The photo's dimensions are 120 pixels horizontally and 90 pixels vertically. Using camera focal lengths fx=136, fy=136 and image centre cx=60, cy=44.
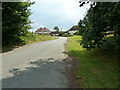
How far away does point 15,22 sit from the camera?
16109mm

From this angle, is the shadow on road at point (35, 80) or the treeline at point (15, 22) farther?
the treeline at point (15, 22)

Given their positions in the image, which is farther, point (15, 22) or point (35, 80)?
point (15, 22)

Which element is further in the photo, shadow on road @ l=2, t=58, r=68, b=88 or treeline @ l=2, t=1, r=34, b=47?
treeline @ l=2, t=1, r=34, b=47

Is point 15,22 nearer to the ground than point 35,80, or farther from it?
farther from it

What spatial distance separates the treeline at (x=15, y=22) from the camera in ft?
51.5

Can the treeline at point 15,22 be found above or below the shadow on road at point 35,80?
above

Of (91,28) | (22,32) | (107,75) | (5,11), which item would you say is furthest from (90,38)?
(5,11)

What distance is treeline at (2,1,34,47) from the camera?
15.7 m

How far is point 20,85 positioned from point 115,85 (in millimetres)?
3851

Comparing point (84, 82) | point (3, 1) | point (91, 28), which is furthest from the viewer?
point (3, 1)

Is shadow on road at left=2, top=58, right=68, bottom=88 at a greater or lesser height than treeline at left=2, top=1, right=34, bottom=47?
lesser

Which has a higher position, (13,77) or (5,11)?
(5,11)

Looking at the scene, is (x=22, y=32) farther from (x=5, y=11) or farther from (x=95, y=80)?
(x=95, y=80)

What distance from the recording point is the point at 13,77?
6.47 m
